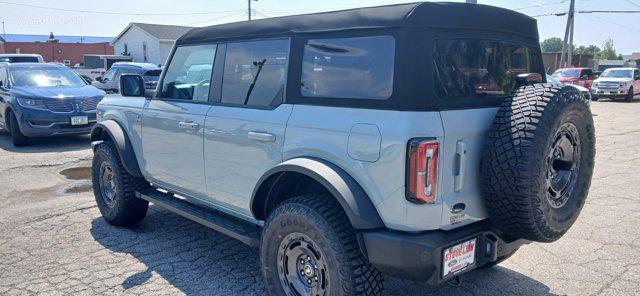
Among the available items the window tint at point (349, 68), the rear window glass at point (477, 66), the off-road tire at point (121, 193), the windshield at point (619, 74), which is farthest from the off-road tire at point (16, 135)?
the windshield at point (619, 74)

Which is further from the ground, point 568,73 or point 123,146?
point 568,73

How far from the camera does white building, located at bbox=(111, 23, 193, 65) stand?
143ft

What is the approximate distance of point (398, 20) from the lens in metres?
2.65

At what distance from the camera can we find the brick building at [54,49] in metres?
43.2

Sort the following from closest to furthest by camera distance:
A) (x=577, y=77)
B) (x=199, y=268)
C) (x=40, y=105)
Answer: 1. (x=199, y=268)
2. (x=40, y=105)
3. (x=577, y=77)

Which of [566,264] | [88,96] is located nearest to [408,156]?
[566,264]

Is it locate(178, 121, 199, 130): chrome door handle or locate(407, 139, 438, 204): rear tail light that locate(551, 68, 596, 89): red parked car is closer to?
locate(178, 121, 199, 130): chrome door handle

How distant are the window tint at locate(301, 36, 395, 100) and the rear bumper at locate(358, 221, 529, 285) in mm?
751

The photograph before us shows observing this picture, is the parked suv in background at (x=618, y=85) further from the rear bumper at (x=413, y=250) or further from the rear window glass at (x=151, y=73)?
the rear bumper at (x=413, y=250)

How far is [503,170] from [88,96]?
9.79m

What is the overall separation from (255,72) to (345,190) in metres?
1.33

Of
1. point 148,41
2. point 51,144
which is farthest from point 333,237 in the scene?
point 148,41

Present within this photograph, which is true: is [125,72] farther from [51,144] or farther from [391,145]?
[391,145]

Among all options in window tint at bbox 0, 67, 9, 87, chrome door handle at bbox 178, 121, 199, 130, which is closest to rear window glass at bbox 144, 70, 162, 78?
window tint at bbox 0, 67, 9, 87
